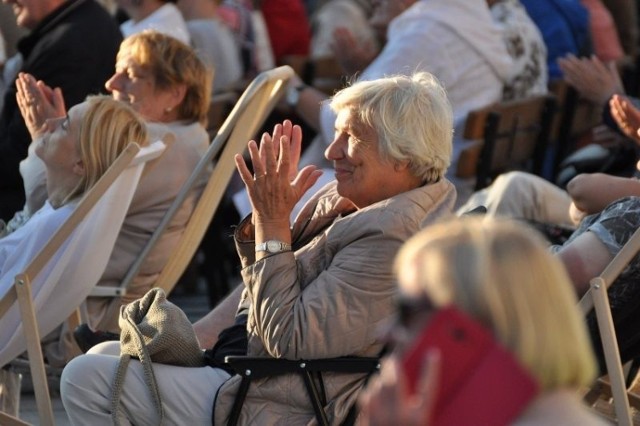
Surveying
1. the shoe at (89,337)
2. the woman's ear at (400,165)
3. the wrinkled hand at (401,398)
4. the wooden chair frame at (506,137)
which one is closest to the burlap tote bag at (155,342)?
the shoe at (89,337)

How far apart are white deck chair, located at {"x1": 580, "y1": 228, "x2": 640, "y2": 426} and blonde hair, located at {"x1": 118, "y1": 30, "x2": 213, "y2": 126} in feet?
7.00

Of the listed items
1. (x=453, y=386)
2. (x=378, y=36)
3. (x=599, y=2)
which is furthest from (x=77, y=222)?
(x=599, y=2)

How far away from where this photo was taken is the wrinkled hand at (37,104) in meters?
4.96

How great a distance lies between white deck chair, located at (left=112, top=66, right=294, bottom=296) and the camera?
15.9 ft

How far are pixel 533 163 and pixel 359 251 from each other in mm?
4057

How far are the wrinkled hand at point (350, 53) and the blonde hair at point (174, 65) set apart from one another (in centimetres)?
174

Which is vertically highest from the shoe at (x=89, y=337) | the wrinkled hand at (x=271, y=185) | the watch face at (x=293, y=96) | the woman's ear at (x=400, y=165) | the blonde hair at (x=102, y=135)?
the wrinkled hand at (x=271, y=185)

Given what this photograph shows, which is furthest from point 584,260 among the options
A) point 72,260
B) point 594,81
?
point 594,81

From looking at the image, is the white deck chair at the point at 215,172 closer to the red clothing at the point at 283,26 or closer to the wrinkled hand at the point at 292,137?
the wrinkled hand at the point at 292,137

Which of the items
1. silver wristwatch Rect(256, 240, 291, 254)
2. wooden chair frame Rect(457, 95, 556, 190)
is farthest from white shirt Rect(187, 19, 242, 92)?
silver wristwatch Rect(256, 240, 291, 254)

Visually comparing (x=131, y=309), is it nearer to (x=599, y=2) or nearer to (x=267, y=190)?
(x=267, y=190)

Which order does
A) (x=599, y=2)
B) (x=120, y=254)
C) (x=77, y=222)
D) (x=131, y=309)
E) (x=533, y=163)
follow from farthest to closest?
1. (x=599, y=2)
2. (x=533, y=163)
3. (x=120, y=254)
4. (x=77, y=222)
5. (x=131, y=309)

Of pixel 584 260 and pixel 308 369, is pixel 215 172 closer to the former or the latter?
pixel 584 260

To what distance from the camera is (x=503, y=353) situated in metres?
1.78
